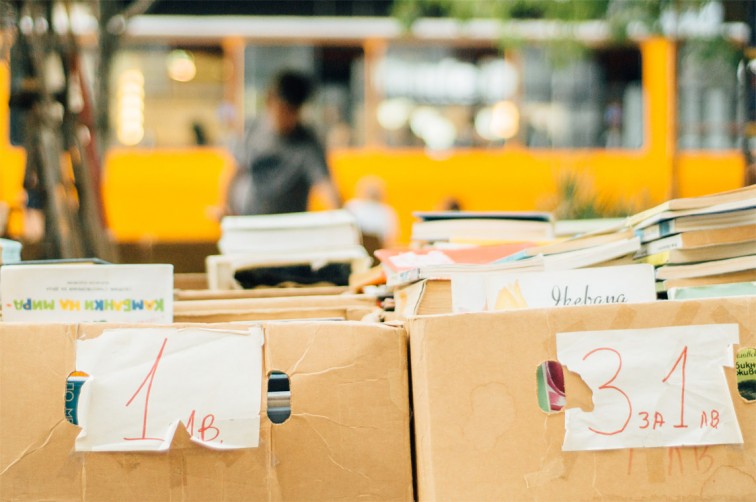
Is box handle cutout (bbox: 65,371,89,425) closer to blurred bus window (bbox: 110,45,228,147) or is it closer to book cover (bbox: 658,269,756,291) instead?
book cover (bbox: 658,269,756,291)

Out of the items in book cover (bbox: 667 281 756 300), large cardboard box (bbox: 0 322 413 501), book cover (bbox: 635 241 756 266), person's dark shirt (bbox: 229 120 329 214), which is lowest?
large cardboard box (bbox: 0 322 413 501)

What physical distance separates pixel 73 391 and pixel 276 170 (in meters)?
2.92

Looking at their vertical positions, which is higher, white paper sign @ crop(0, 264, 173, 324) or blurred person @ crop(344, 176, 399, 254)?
blurred person @ crop(344, 176, 399, 254)

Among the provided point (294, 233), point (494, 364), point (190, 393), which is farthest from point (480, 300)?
point (294, 233)

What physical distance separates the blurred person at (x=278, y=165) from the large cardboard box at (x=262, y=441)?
284 centimetres

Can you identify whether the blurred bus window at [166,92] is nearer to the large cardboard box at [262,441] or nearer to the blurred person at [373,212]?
the blurred person at [373,212]

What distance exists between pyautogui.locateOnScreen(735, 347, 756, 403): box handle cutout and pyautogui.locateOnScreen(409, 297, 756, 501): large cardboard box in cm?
12

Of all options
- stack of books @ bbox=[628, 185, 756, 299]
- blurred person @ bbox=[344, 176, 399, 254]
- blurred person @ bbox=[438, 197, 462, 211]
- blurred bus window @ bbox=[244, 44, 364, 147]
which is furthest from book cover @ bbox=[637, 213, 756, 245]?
blurred bus window @ bbox=[244, 44, 364, 147]

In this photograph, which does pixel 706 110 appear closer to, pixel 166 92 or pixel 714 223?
pixel 166 92

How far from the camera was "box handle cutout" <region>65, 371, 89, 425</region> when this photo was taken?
1221 millimetres

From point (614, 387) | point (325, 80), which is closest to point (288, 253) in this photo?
point (614, 387)

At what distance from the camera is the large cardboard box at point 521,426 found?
3.78ft

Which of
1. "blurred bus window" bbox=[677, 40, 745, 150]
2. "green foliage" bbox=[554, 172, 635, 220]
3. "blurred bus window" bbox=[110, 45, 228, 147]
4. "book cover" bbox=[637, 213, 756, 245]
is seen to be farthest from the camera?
"blurred bus window" bbox=[677, 40, 745, 150]

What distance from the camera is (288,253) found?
82.7 inches
